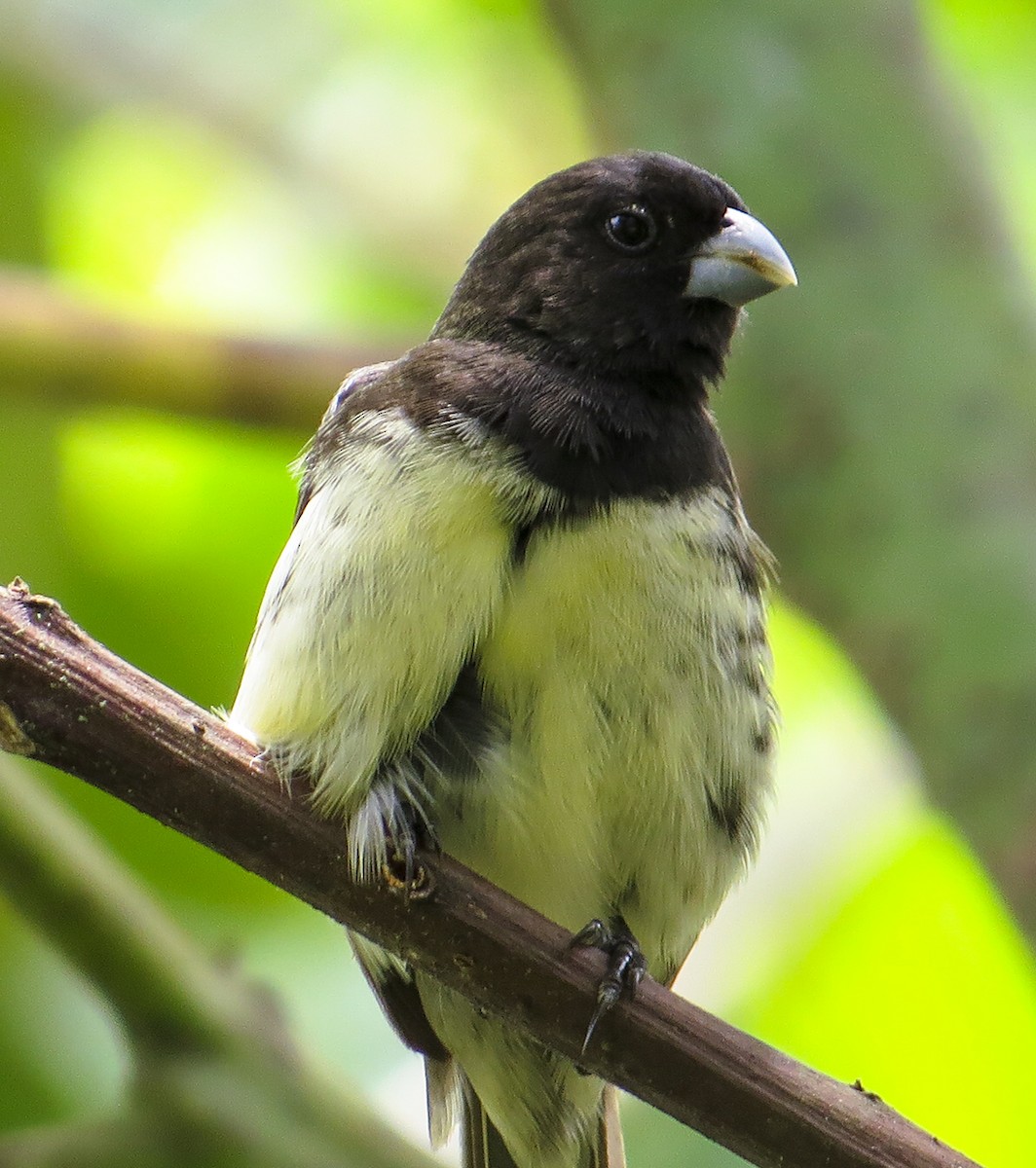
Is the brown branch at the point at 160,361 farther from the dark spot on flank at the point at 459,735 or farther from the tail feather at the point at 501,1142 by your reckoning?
the tail feather at the point at 501,1142

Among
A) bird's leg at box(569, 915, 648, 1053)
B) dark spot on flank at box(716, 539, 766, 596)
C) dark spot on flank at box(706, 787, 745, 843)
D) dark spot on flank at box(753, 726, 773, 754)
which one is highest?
dark spot on flank at box(716, 539, 766, 596)

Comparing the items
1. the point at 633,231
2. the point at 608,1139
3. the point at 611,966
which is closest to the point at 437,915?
the point at 611,966

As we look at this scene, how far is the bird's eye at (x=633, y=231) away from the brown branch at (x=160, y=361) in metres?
0.71

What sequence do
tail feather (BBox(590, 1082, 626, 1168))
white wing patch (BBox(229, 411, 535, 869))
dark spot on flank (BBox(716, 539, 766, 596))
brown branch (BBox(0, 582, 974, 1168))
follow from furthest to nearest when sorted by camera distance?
tail feather (BBox(590, 1082, 626, 1168)), dark spot on flank (BBox(716, 539, 766, 596)), white wing patch (BBox(229, 411, 535, 869)), brown branch (BBox(0, 582, 974, 1168))

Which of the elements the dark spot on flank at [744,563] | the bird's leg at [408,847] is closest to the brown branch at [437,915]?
the bird's leg at [408,847]

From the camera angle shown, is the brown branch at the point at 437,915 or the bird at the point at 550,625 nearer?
the brown branch at the point at 437,915

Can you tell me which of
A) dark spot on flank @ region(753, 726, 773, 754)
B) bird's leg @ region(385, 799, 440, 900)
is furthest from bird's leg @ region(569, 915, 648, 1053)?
dark spot on flank @ region(753, 726, 773, 754)

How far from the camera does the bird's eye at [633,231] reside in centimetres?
298

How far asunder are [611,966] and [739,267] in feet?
4.13

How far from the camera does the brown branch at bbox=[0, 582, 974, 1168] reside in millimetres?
1962

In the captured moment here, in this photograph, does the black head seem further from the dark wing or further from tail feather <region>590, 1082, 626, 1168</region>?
tail feather <region>590, 1082, 626, 1168</region>

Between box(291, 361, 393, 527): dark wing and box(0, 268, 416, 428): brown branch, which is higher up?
box(0, 268, 416, 428): brown branch

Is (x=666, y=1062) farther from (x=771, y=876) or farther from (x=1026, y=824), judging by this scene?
(x=771, y=876)

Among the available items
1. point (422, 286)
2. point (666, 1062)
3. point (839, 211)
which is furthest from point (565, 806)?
point (422, 286)
